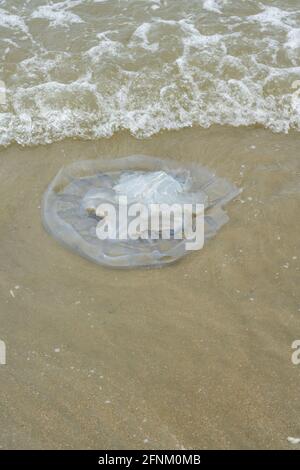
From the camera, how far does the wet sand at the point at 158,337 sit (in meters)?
2.57

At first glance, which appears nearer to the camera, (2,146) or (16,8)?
(2,146)

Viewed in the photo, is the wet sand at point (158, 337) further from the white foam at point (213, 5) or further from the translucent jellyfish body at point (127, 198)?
the white foam at point (213, 5)

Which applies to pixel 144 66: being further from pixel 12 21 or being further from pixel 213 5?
pixel 12 21

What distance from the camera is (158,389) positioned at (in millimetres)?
2709

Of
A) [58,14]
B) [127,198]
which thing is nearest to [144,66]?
[58,14]

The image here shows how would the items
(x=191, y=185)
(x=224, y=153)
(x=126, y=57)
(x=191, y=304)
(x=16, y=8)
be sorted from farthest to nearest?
(x=16, y=8) < (x=126, y=57) < (x=224, y=153) < (x=191, y=185) < (x=191, y=304)

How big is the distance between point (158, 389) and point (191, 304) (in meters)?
0.62

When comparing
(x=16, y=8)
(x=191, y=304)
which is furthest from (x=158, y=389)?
(x=16, y=8)

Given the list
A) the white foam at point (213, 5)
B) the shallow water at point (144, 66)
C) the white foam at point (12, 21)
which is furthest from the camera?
the white foam at point (213, 5)

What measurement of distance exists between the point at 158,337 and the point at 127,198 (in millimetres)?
1267

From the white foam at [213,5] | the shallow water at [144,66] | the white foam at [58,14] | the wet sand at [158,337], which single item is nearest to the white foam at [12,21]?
the shallow water at [144,66]

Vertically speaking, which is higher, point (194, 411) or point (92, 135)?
point (92, 135)

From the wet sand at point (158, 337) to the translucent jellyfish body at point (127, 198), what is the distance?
100 mm

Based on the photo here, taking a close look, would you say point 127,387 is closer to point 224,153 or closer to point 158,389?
point 158,389
